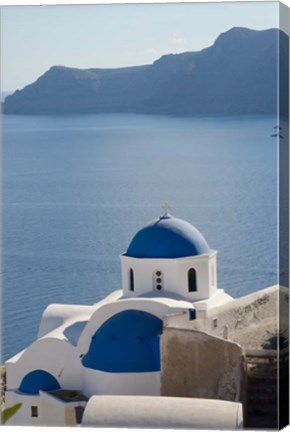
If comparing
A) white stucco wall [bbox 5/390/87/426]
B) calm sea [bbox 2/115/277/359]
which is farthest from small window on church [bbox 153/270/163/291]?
white stucco wall [bbox 5/390/87/426]

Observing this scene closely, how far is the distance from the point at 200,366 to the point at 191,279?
221 centimetres

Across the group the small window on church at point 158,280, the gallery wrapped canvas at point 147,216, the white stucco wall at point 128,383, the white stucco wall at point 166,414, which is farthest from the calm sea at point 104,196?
the white stucco wall at point 166,414

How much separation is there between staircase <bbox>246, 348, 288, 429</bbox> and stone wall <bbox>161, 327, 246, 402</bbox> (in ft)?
0.85

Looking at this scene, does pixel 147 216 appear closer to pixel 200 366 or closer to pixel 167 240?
pixel 167 240

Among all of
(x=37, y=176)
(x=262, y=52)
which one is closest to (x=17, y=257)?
(x=37, y=176)

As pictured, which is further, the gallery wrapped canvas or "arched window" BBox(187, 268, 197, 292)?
"arched window" BBox(187, 268, 197, 292)

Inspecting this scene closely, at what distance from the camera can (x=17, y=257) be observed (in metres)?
16.1

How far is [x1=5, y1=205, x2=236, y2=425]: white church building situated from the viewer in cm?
1514

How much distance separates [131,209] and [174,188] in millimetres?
713

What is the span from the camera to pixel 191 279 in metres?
16.4

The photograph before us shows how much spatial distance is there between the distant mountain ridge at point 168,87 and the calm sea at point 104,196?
16cm

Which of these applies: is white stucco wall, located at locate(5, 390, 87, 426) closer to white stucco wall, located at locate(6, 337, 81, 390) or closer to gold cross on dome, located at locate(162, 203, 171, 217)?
white stucco wall, located at locate(6, 337, 81, 390)

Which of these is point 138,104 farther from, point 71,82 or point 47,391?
point 47,391

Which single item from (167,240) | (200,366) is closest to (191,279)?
(167,240)
